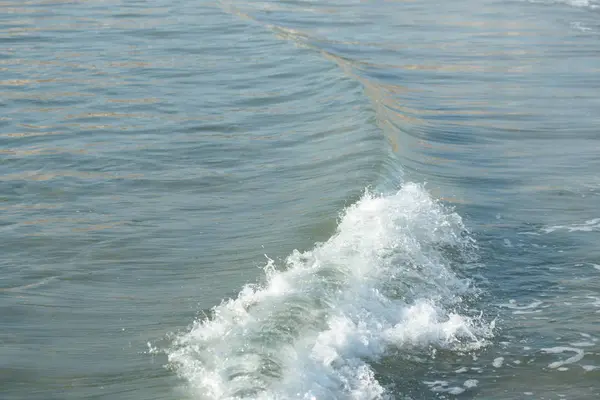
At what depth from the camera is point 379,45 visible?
16.4 meters

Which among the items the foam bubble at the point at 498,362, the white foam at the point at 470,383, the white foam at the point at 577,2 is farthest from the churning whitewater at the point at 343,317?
the white foam at the point at 577,2

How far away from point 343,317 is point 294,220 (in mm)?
2160

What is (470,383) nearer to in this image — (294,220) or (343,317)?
(343,317)

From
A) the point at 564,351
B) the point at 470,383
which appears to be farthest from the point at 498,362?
the point at 564,351

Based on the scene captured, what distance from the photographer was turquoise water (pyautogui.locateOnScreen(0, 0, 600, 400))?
19.6 ft

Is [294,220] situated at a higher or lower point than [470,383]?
higher

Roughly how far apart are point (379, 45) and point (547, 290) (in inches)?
384

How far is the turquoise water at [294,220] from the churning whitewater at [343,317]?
0.06 feet

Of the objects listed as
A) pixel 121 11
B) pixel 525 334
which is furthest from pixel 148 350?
pixel 121 11

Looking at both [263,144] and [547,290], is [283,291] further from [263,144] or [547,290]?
[263,144]

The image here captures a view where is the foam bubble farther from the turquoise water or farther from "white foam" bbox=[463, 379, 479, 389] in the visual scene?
"white foam" bbox=[463, 379, 479, 389]

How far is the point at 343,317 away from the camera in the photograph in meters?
6.34

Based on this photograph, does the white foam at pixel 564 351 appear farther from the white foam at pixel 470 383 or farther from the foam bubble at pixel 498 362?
the white foam at pixel 470 383

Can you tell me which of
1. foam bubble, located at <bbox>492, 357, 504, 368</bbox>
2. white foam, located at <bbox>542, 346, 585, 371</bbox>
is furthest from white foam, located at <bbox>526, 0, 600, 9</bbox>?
foam bubble, located at <bbox>492, 357, 504, 368</bbox>
